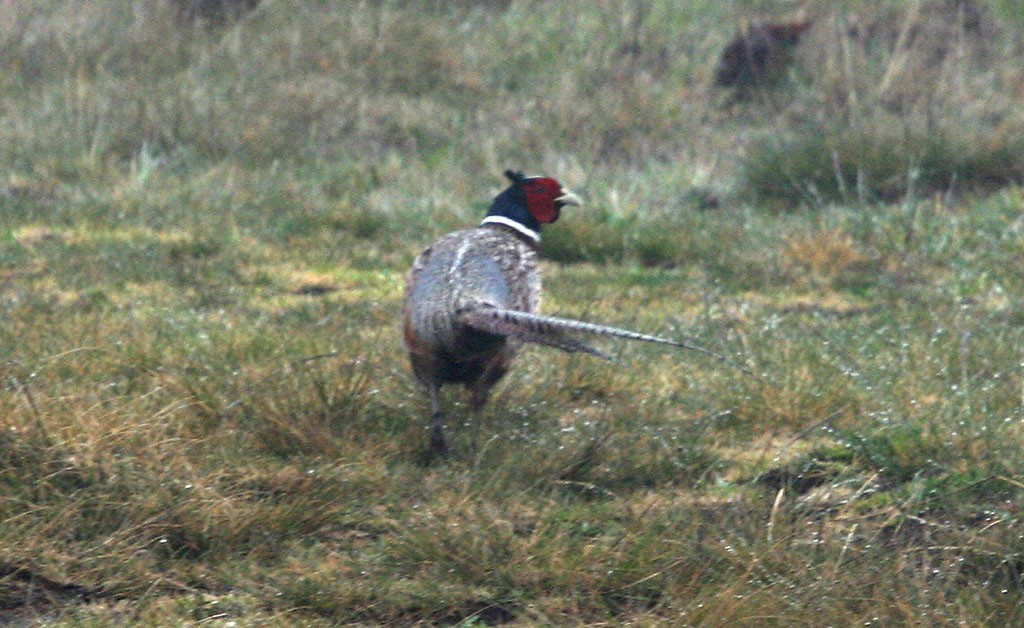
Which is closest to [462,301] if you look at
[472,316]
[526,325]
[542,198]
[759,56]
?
[472,316]

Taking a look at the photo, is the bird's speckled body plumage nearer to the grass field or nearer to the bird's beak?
the grass field

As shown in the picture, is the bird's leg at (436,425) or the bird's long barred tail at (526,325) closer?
the bird's long barred tail at (526,325)

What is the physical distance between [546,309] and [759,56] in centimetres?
455

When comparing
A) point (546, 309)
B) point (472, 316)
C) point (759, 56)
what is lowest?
point (546, 309)

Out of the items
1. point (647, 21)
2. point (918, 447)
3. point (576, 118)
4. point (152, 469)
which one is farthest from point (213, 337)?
point (647, 21)

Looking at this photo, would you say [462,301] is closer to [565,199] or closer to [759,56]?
[565,199]

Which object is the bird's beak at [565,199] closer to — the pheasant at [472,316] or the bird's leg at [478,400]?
the pheasant at [472,316]

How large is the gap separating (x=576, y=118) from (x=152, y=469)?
17.6 feet

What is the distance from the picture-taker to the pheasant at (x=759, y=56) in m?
9.40

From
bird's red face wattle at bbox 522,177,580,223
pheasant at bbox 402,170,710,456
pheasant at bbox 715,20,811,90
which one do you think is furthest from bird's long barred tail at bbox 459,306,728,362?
pheasant at bbox 715,20,811,90

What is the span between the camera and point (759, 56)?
31.1ft

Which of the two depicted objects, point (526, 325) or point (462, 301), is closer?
point (526, 325)

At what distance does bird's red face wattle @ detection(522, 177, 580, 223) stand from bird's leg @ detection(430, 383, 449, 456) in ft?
2.80

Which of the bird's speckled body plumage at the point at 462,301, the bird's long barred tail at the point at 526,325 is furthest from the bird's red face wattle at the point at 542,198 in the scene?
the bird's long barred tail at the point at 526,325
